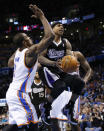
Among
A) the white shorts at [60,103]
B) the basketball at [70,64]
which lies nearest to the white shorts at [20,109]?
the white shorts at [60,103]

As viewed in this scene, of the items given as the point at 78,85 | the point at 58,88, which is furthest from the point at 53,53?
the point at 78,85

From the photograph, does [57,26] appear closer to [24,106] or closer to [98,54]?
[24,106]

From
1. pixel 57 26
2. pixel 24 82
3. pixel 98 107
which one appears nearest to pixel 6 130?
pixel 24 82

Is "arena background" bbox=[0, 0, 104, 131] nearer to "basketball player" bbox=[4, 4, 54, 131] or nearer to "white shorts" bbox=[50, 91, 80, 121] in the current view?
"white shorts" bbox=[50, 91, 80, 121]

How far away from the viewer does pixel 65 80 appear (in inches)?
163

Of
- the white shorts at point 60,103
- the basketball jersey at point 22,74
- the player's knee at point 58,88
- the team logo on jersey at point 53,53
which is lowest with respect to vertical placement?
the white shorts at point 60,103

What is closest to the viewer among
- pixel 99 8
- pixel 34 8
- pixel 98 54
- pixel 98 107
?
pixel 34 8

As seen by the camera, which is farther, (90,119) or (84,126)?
(90,119)

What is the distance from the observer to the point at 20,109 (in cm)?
352

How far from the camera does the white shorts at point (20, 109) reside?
11.4ft

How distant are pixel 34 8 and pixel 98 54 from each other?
840 inches

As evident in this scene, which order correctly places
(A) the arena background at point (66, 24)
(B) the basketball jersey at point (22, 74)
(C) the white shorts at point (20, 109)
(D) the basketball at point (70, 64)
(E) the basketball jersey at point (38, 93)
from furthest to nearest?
1. (A) the arena background at point (66, 24)
2. (E) the basketball jersey at point (38, 93)
3. (D) the basketball at point (70, 64)
4. (B) the basketball jersey at point (22, 74)
5. (C) the white shorts at point (20, 109)

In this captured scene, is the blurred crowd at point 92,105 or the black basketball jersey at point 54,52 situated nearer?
the black basketball jersey at point 54,52

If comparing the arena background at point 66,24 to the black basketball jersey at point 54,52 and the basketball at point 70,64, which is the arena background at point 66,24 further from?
the basketball at point 70,64
